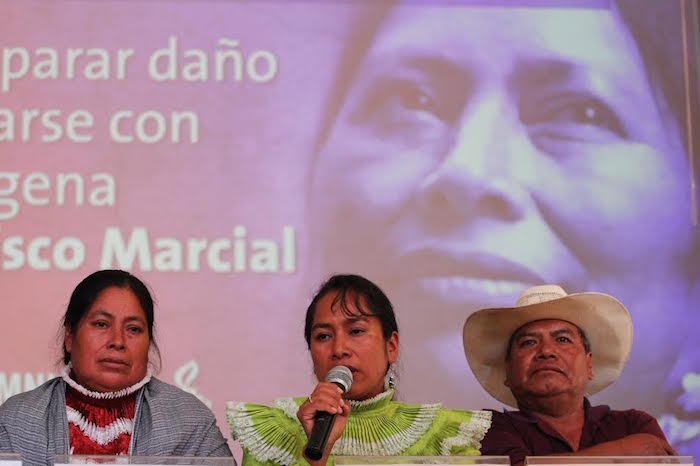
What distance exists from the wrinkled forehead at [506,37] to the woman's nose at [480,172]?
0.25m

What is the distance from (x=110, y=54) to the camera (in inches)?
197

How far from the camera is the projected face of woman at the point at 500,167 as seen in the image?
4895mm

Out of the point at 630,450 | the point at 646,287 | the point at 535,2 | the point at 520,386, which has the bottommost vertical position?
the point at 630,450

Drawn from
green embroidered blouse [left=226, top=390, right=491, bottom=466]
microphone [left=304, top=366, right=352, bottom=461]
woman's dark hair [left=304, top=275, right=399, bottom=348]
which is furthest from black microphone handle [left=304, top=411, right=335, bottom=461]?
woman's dark hair [left=304, top=275, right=399, bottom=348]

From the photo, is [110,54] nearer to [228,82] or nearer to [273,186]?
[228,82]

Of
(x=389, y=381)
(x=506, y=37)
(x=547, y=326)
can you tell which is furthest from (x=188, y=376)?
(x=506, y=37)

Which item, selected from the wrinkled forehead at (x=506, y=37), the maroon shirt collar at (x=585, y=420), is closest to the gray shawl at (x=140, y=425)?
the maroon shirt collar at (x=585, y=420)

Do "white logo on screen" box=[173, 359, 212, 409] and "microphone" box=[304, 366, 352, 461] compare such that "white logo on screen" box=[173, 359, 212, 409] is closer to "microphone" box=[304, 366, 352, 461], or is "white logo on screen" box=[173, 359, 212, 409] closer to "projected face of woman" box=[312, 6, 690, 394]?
"projected face of woman" box=[312, 6, 690, 394]

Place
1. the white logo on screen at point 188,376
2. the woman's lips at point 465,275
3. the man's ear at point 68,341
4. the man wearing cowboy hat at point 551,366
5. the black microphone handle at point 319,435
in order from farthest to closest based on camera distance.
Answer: the woman's lips at point 465,275, the white logo on screen at point 188,376, the man wearing cowboy hat at point 551,366, the man's ear at point 68,341, the black microphone handle at point 319,435

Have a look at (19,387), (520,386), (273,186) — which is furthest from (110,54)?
(520,386)

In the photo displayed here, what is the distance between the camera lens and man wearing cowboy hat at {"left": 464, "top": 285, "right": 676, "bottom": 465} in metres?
3.53

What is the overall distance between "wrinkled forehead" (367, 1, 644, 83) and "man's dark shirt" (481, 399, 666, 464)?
196cm

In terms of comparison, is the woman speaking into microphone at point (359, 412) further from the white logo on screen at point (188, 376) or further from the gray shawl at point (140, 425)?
the white logo on screen at point (188, 376)

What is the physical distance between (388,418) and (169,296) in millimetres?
1774
